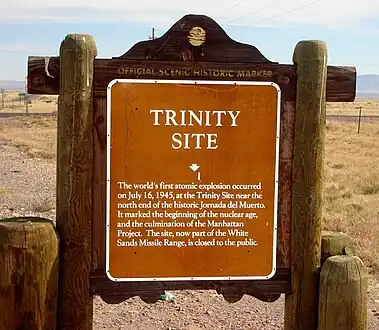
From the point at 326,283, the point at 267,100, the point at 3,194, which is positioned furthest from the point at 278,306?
the point at 3,194

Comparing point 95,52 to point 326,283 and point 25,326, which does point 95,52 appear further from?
point 326,283

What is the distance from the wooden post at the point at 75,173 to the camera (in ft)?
11.6

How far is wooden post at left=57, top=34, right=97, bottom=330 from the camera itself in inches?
139

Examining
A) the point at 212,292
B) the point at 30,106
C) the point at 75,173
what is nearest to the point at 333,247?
the point at 75,173

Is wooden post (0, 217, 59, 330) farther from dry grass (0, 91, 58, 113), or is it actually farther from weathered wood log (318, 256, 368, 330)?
dry grass (0, 91, 58, 113)

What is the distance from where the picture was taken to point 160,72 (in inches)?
141

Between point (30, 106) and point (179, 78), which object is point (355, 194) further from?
point (30, 106)

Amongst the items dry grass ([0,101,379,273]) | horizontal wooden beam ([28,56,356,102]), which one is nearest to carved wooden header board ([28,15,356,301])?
horizontal wooden beam ([28,56,356,102])

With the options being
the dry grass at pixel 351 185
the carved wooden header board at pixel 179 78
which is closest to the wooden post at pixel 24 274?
the carved wooden header board at pixel 179 78

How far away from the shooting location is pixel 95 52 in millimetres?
3578

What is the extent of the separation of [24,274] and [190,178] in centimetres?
99

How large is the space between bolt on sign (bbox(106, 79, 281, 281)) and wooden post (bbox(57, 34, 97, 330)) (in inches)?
4.7

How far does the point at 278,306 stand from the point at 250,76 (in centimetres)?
312

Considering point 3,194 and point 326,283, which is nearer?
point 326,283
